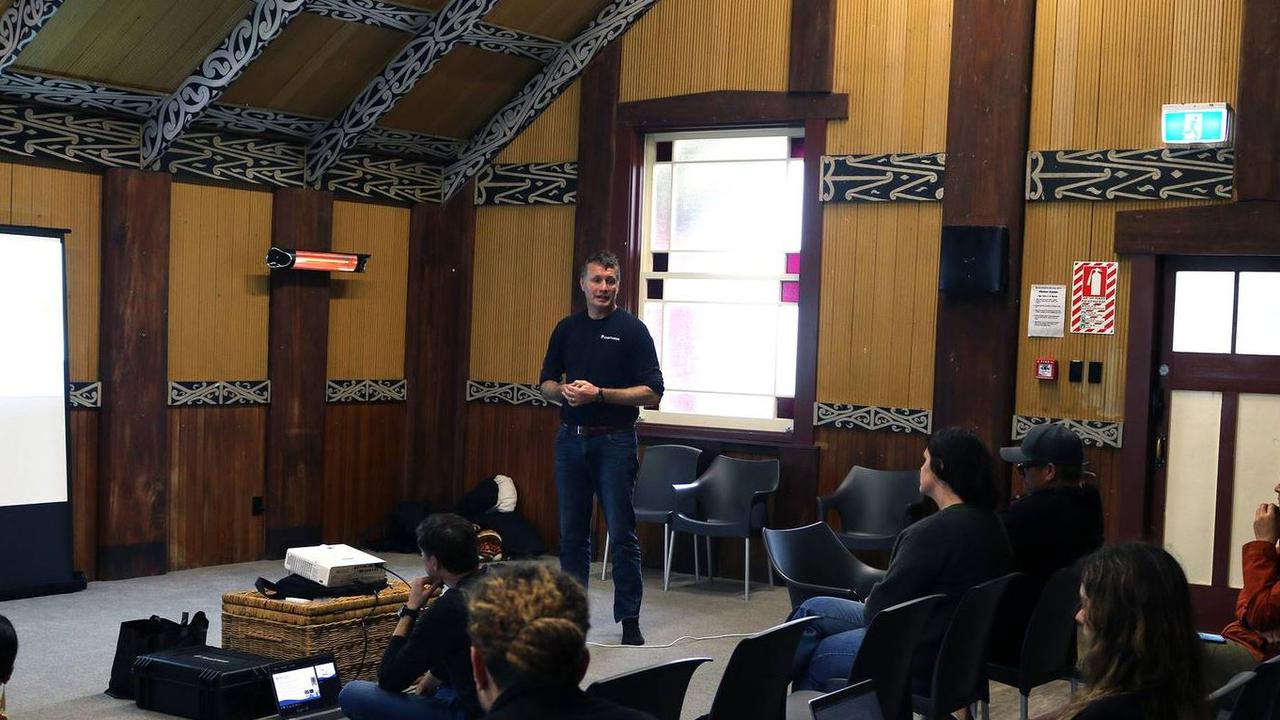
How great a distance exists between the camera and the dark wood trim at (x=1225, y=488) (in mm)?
6676

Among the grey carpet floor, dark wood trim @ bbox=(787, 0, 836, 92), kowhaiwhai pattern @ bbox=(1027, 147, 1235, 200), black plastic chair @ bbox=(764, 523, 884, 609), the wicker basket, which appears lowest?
the grey carpet floor

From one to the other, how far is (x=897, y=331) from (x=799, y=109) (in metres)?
1.40

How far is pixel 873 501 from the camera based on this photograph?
23.9ft

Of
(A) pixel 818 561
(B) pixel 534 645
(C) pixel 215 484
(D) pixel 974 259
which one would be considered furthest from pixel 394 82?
(B) pixel 534 645

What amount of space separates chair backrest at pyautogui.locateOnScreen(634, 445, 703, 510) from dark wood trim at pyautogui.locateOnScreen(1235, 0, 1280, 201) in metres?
3.25

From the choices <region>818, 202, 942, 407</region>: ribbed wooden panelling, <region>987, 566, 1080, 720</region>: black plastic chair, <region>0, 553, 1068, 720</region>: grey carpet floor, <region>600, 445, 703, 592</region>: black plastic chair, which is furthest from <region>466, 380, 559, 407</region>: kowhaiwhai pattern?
<region>987, 566, 1080, 720</region>: black plastic chair

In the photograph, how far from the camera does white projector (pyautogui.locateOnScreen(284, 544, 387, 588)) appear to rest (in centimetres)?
522

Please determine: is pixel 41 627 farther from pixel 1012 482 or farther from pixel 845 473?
pixel 1012 482

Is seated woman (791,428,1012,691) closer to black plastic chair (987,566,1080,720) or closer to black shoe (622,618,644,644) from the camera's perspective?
black plastic chair (987,566,1080,720)

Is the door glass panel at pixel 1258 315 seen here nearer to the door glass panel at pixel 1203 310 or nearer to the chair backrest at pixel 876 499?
the door glass panel at pixel 1203 310

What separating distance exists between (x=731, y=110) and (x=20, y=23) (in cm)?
381

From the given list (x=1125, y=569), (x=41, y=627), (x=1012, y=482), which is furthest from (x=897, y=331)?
(x=1125, y=569)

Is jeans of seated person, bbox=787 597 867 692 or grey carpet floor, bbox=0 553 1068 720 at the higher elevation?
jeans of seated person, bbox=787 597 867 692

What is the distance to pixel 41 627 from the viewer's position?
6238 millimetres
